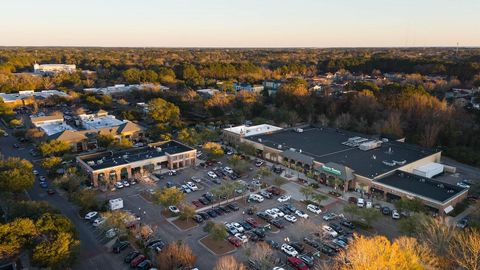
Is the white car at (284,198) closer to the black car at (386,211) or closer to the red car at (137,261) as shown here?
the black car at (386,211)

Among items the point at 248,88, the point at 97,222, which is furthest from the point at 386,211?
the point at 248,88

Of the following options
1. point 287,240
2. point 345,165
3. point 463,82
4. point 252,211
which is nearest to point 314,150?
point 345,165

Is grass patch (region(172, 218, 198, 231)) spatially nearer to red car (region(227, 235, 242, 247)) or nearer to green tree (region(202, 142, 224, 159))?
red car (region(227, 235, 242, 247))

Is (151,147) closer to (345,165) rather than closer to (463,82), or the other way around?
(345,165)

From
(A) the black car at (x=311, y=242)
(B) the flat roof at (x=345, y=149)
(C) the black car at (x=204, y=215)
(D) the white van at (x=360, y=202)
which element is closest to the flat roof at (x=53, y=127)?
(B) the flat roof at (x=345, y=149)

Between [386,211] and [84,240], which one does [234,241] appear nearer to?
[84,240]

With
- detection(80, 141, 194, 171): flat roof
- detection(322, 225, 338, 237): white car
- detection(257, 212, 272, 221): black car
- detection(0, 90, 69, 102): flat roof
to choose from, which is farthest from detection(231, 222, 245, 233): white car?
detection(0, 90, 69, 102): flat roof
